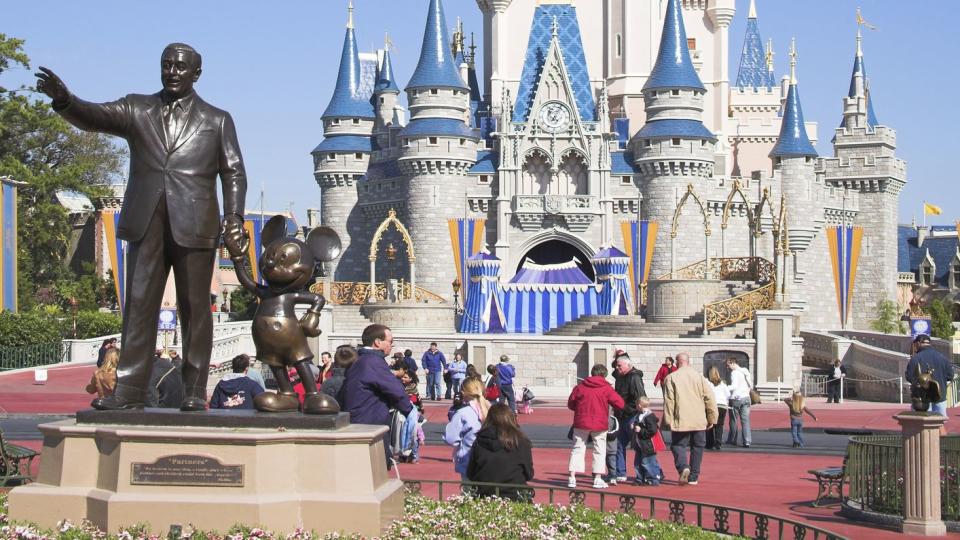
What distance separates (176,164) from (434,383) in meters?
17.4

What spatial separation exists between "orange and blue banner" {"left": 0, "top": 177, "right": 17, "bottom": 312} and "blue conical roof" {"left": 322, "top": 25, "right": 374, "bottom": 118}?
21724 millimetres

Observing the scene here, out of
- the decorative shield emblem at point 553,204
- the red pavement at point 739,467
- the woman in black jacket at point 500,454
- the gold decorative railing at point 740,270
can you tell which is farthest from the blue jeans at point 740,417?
the decorative shield emblem at point 553,204

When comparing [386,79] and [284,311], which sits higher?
[386,79]

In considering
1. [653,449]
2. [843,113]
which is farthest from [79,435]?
[843,113]

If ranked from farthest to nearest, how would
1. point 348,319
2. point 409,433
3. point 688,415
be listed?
point 348,319 < point 409,433 < point 688,415

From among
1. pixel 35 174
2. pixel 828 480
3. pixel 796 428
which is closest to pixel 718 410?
pixel 796 428

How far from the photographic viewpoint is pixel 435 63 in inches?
1956

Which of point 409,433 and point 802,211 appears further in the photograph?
point 802,211

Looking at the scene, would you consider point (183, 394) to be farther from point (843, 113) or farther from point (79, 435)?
point (843, 113)

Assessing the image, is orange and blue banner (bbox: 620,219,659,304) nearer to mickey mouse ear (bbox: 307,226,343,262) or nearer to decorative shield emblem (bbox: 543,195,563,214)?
decorative shield emblem (bbox: 543,195,563,214)

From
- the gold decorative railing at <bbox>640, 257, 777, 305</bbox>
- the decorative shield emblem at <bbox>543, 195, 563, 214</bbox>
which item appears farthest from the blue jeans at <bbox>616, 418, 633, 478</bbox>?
the decorative shield emblem at <bbox>543, 195, 563, 214</bbox>

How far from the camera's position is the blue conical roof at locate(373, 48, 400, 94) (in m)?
54.8

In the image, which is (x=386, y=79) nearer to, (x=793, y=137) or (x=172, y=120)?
(x=793, y=137)

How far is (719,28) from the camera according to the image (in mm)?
60125
